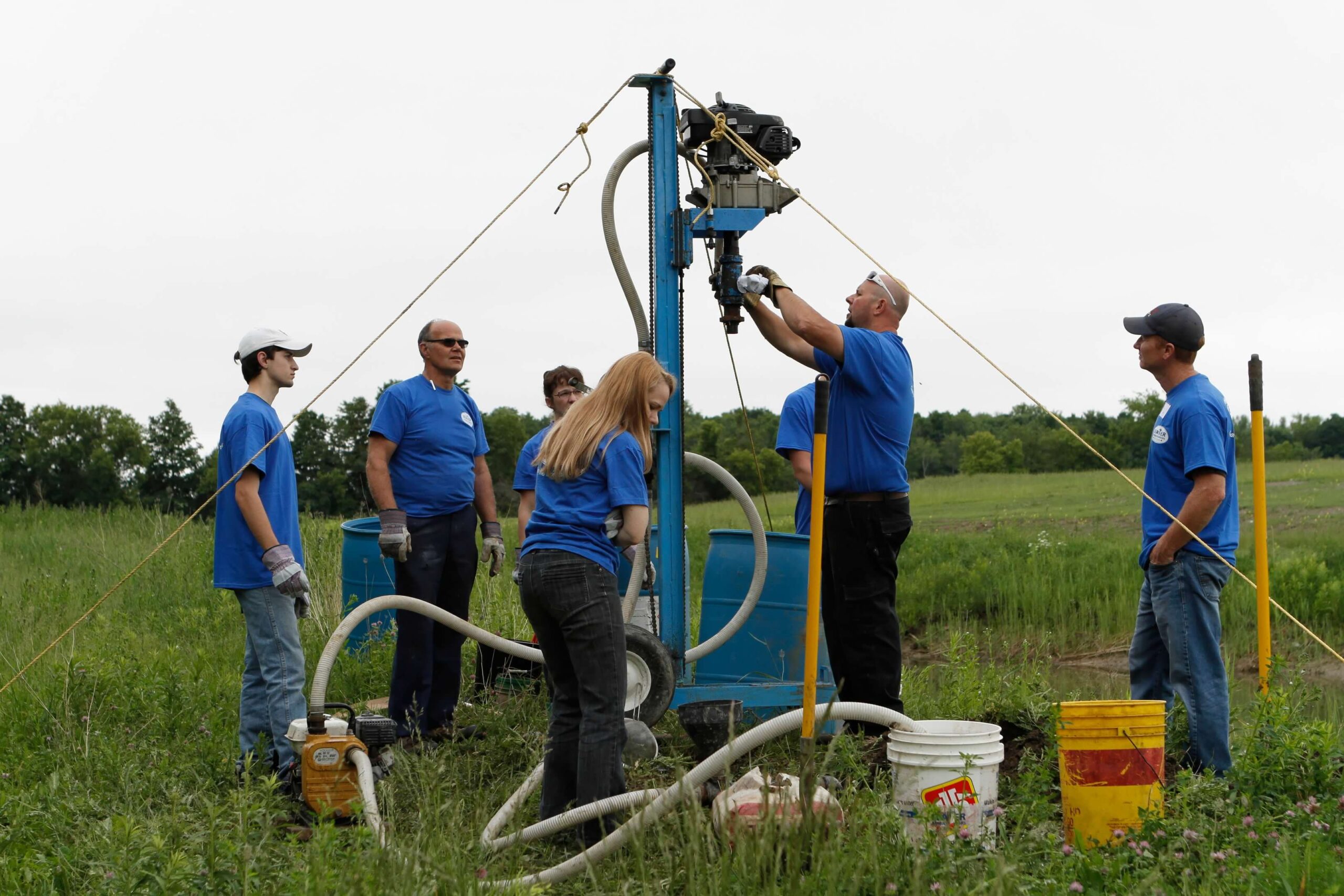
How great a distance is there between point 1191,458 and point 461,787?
294 centimetres

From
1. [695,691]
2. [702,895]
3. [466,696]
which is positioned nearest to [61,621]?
[466,696]

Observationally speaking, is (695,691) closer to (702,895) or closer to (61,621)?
(702,895)

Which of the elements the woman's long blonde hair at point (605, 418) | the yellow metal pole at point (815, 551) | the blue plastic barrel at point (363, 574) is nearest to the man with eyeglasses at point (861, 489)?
the woman's long blonde hair at point (605, 418)

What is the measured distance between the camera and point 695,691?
208 inches

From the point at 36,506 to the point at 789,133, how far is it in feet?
41.6

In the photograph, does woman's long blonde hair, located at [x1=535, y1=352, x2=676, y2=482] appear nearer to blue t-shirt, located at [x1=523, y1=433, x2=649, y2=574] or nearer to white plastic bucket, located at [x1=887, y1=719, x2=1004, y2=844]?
blue t-shirt, located at [x1=523, y1=433, x2=649, y2=574]

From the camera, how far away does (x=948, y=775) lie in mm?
3727

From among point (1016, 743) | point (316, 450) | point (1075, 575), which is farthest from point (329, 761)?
point (316, 450)

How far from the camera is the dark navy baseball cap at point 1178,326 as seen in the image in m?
4.56

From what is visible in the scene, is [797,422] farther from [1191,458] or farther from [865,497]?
[1191,458]

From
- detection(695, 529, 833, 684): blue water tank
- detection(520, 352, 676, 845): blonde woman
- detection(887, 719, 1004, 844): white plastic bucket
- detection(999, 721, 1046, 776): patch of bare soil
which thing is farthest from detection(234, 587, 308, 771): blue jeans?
detection(999, 721, 1046, 776): patch of bare soil

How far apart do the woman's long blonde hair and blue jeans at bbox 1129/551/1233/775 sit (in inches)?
77.1

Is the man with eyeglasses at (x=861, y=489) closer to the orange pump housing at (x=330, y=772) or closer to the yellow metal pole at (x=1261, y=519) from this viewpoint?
the yellow metal pole at (x=1261, y=519)

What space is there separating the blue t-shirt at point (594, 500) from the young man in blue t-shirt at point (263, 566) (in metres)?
1.21
